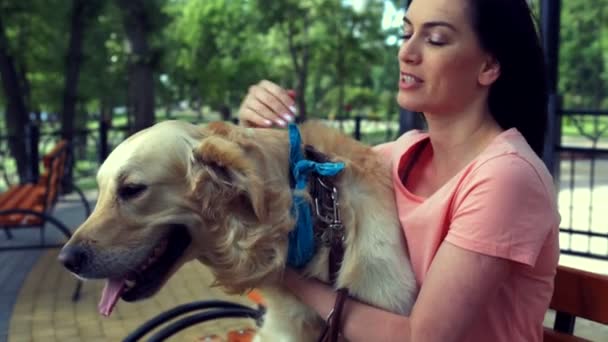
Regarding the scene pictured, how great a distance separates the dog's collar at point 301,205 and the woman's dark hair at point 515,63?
1.45ft

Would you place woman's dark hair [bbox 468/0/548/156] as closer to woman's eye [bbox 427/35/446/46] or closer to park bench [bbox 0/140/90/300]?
woman's eye [bbox 427/35/446/46]

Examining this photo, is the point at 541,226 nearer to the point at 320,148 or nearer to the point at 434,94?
the point at 434,94

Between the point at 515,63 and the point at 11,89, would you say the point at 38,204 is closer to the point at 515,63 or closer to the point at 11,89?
the point at 515,63

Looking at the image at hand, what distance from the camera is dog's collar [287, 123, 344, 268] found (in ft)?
5.31

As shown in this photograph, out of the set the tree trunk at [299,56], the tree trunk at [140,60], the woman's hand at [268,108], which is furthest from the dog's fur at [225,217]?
the tree trunk at [299,56]

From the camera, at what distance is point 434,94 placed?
1.67 m

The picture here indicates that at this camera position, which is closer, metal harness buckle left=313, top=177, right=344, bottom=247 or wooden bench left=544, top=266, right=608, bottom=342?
metal harness buckle left=313, top=177, right=344, bottom=247

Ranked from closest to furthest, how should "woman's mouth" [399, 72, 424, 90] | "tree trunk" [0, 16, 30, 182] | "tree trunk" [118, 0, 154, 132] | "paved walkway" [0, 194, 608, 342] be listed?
"woman's mouth" [399, 72, 424, 90], "paved walkway" [0, 194, 608, 342], "tree trunk" [118, 0, 154, 132], "tree trunk" [0, 16, 30, 182]

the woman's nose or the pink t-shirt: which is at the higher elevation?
the woman's nose

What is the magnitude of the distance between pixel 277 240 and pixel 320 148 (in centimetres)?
34

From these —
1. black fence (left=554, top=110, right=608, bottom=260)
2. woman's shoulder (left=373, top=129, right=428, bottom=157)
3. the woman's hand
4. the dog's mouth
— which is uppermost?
the woman's hand

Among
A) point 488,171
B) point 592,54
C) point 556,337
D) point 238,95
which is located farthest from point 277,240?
point 592,54

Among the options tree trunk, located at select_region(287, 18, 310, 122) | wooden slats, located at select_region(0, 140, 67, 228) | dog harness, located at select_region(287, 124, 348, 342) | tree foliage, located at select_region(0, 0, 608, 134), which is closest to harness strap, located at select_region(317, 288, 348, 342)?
dog harness, located at select_region(287, 124, 348, 342)

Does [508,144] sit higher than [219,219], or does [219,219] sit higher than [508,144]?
[508,144]
